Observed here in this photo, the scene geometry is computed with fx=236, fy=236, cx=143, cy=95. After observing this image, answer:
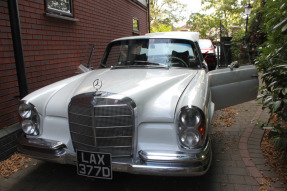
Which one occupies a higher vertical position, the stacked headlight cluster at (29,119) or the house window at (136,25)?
the house window at (136,25)

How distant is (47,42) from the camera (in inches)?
184

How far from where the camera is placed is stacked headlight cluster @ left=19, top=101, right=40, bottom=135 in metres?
2.59

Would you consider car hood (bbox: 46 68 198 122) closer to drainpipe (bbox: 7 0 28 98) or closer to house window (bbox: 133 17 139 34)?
drainpipe (bbox: 7 0 28 98)

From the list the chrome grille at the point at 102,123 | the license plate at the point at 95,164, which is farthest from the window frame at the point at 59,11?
the license plate at the point at 95,164

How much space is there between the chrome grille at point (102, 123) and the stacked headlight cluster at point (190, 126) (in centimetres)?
47

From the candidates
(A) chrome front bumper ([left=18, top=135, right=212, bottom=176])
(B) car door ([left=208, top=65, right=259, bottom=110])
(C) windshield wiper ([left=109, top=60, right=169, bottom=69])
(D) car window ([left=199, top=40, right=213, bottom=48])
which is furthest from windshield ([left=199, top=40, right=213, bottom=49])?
(A) chrome front bumper ([left=18, top=135, right=212, bottom=176])

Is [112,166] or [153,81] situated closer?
[112,166]

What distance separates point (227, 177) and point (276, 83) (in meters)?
1.26

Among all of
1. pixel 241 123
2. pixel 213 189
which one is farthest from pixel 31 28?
pixel 241 123

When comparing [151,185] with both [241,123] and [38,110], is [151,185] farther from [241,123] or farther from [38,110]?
[241,123]

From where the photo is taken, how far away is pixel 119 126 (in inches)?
88.5

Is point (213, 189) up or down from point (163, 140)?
down

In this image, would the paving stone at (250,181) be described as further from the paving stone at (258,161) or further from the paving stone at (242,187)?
the paving stone at (258,161)

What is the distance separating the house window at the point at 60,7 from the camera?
474 cm
